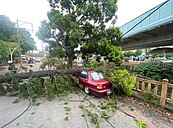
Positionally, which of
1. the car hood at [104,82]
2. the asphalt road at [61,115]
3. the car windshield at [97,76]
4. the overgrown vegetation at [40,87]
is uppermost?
the car windshield at [97,76]

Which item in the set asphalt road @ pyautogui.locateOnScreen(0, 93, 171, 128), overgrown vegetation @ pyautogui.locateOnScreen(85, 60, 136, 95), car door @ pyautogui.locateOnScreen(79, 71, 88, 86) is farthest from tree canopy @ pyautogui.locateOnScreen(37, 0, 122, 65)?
asphalt road @ pyautogui.locateOnScreen(0, 93, 171, 128)

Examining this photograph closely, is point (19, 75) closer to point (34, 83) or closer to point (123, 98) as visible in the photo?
point (34, 83)

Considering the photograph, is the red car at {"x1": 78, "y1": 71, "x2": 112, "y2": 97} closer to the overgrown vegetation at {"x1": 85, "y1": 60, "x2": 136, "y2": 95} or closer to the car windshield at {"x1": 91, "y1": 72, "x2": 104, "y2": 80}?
the car windshield at {"x1": 91, "y1": 72, "x2": 104, "y2": 80}

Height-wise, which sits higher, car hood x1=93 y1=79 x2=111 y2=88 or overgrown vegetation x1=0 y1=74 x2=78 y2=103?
car hood x1=93 y1=79 x2=111 y2=88

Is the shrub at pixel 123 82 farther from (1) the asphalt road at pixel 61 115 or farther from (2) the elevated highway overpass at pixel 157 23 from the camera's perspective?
(2) the elevated highway overpass at pixel 157 23

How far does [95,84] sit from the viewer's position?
24.3ft

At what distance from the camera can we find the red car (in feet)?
23.9

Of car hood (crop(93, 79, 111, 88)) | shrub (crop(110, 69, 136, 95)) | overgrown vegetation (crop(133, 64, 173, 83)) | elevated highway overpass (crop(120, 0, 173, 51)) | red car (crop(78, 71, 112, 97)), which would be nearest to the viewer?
shrub (crop(110, 69, 136, 95))

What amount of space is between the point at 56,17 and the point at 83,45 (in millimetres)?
2721

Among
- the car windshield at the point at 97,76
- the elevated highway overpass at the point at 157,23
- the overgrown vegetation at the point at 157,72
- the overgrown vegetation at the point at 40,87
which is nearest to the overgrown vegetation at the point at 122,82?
the car windshield at the point at 97,76

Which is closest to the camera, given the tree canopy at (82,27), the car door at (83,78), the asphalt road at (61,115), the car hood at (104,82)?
the asphalt road at (61,115)

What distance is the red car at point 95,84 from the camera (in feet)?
23.9

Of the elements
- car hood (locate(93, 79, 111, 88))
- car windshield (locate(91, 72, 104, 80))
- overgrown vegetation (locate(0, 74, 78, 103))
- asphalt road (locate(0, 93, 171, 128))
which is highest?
car windshield (locate(91, 72, 104, 80))

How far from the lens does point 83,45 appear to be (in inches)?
437
